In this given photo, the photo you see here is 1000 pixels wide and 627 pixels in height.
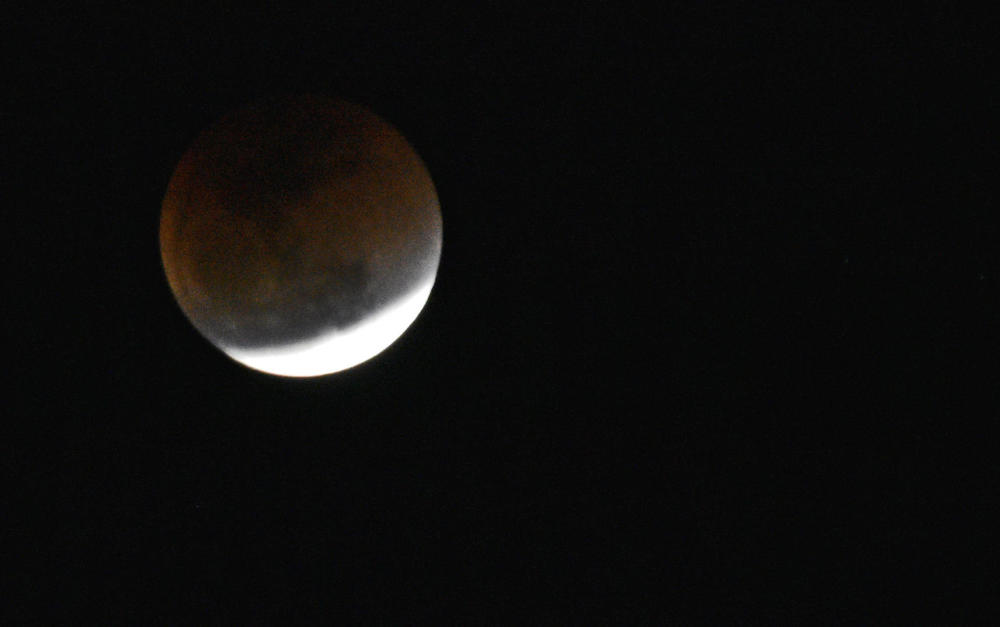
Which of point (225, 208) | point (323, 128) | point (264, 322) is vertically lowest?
point (264, 322)

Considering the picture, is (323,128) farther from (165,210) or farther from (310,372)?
(310,372)

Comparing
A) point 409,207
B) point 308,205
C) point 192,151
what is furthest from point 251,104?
point 409,207

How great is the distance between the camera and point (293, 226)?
258cm

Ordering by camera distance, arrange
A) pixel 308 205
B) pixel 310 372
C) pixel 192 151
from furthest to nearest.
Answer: pixel 310 372 < pixel 192 151 < pixel 308 205

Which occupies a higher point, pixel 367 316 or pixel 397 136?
pixel 397 136

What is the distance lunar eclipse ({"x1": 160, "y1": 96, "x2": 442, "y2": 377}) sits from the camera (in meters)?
2.58

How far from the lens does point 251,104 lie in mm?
2711

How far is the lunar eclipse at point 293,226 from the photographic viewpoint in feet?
8.46

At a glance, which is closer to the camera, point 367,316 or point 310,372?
point 367,316

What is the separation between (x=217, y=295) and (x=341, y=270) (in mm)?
382

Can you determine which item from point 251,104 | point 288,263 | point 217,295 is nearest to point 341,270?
point 288,263

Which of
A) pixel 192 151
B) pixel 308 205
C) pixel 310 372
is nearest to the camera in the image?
pixel 308 205

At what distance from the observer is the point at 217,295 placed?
2627 millimetres

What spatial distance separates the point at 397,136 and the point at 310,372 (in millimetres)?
862
